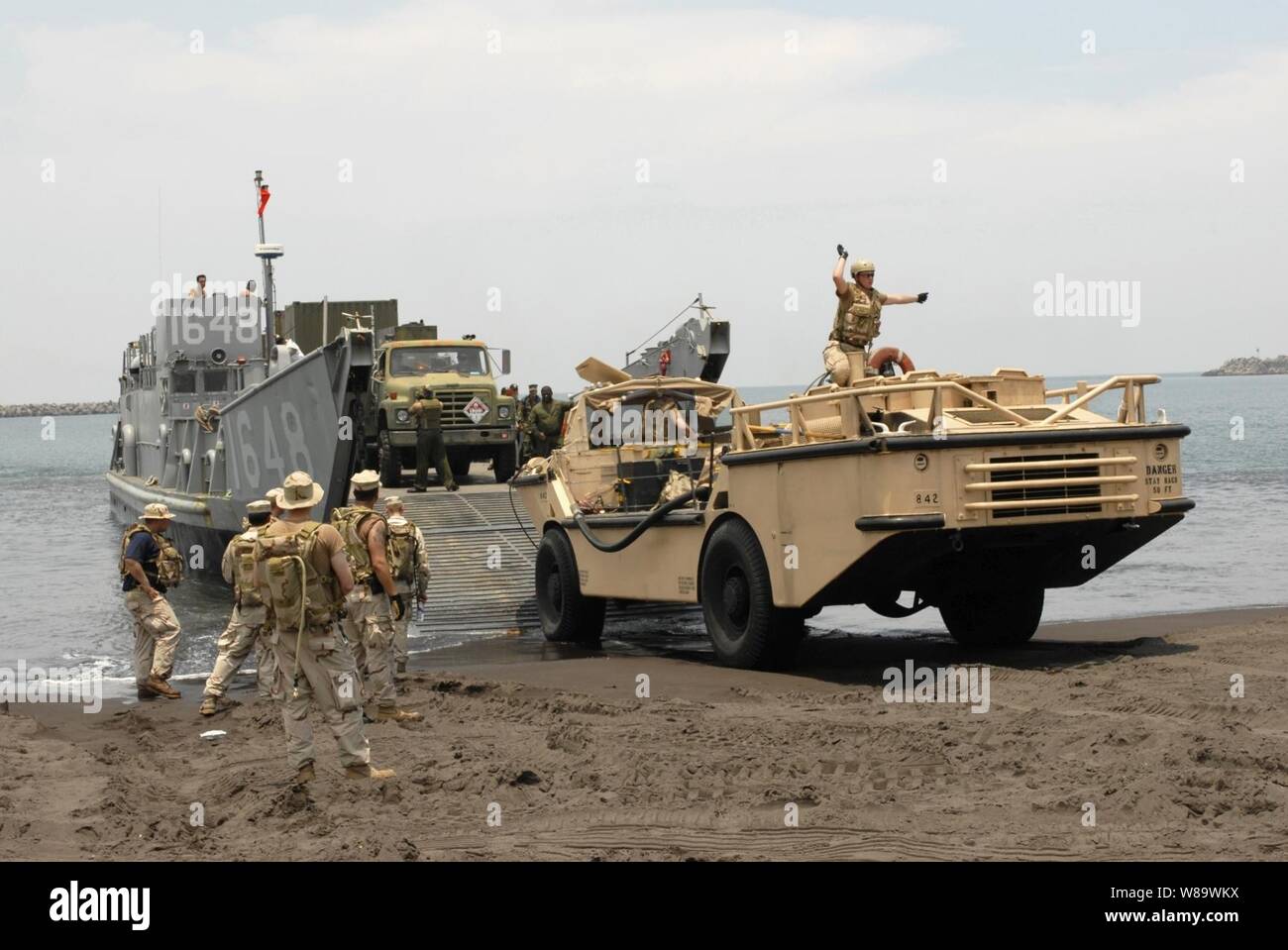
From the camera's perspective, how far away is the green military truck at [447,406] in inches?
866

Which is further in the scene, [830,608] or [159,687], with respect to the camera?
[830,608]

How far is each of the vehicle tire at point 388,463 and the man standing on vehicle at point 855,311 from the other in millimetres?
9920

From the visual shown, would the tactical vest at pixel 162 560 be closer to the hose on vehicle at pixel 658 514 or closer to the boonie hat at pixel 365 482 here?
the boonie hat at pixel 365 482

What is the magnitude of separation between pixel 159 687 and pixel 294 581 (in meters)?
4.58

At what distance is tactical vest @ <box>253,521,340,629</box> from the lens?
8711 mm

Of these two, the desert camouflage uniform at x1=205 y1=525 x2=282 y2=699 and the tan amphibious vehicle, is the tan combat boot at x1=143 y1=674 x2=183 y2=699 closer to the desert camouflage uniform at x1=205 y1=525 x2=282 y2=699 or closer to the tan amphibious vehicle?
the desert camouflage uniform at x1=205 y1=525 x2=282 y2=699

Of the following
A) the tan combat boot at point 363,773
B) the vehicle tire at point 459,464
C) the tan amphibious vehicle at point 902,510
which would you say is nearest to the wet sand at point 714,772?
the tan combat boot at point 363,773

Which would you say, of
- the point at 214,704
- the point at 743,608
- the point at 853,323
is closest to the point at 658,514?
the point at 743,608

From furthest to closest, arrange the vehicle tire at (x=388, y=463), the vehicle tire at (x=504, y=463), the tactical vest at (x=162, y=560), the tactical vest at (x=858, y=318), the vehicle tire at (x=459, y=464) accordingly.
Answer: the vehicle tire at (x=459, y=464) < the vehicle tire at (x=504, y=463) < the vehicle tire at (x=388, y=463) < the tactical vest at (x=858, y=318) < the tactical vest at (x=162, y=560)

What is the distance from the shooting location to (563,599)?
49.5 feet

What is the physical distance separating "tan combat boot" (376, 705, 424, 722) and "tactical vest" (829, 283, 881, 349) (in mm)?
4450

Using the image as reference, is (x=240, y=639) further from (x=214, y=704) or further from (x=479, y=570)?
(x=479, y=570)

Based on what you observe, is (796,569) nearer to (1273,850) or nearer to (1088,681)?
(1088,681)

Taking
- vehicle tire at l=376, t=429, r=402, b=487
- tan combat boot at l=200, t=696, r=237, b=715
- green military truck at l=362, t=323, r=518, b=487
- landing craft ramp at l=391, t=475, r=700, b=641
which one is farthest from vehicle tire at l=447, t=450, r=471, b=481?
tan combat boot at l=200, t=696, r=237, b=715
